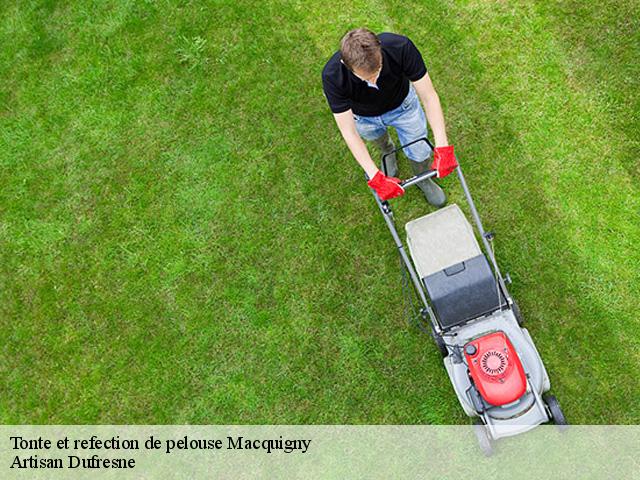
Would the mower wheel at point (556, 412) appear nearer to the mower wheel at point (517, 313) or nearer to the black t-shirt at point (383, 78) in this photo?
the mower wheel at point (517, 313)

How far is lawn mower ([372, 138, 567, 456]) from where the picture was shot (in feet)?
12.2

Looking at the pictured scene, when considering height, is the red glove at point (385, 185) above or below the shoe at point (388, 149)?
below

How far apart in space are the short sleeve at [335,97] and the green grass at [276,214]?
4.74ft

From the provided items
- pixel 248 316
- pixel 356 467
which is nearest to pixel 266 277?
pixel 248 316

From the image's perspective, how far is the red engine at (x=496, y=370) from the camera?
12.1ft

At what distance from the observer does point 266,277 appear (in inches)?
193

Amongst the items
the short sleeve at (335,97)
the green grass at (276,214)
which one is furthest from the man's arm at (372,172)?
the green grass at (276,214)

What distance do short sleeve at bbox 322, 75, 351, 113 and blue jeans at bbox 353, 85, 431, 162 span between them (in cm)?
40

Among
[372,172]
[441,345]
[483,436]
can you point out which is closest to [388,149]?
[372,172]

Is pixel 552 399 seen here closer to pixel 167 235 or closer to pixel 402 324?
pixel 402 324

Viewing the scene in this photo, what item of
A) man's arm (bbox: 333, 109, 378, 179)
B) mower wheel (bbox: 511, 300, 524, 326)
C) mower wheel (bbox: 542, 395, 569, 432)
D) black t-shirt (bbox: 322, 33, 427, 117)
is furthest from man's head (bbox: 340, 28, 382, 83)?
mower wheel (bbox: 542, 395, 569, 432)

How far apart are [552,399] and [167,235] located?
10.8ft

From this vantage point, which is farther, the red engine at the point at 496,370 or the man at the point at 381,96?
the red engine at the point at 496,370

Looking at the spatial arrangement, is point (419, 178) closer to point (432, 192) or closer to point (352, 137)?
point (352, 137)
